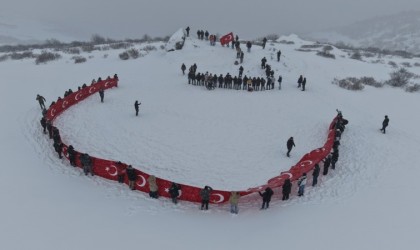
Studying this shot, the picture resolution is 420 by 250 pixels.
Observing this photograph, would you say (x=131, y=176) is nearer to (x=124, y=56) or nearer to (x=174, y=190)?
(x=174, y=190)

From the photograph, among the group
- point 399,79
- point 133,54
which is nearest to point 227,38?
point 133,54

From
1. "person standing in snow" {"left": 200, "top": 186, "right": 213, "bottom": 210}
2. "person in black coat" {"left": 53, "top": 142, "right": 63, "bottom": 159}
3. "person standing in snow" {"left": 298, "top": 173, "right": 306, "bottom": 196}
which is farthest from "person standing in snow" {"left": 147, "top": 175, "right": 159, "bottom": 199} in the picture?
"person standing in snow" {"left": 298, "top": 173, "right": 306, "bottom": 196}

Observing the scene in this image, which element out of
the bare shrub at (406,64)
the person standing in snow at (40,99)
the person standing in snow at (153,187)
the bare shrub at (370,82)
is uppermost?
the bare shrub at (406,64)

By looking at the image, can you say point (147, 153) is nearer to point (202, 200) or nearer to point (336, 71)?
point (202, 200)

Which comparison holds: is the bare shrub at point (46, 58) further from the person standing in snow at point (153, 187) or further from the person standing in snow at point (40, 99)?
the person standing in snow at point (153, 187)

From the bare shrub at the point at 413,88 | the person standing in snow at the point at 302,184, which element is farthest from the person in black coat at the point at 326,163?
the bare shrub at the point at 413,88

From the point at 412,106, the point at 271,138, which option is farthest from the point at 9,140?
the point at 412,106
